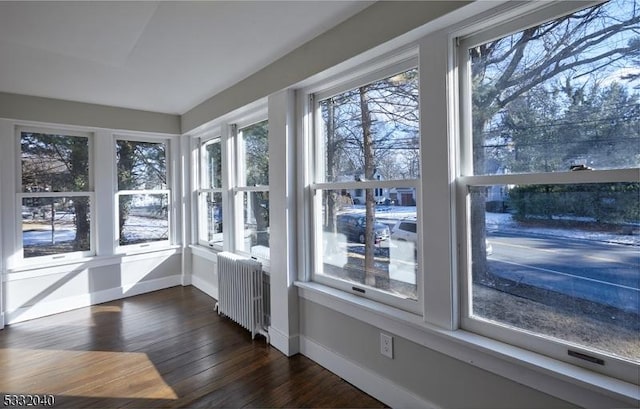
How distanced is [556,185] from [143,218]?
4.70 metres

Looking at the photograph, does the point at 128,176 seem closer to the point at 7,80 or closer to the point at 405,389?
the point at 7,80

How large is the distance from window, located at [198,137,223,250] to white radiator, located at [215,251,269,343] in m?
0.96

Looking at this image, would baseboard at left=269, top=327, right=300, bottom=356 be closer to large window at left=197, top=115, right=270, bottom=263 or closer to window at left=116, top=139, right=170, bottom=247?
large window at left=197, top=115, right=270, bottom=263

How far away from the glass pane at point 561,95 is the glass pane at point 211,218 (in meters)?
3.30

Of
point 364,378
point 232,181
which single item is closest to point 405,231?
point 364,378

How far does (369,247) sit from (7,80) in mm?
3764

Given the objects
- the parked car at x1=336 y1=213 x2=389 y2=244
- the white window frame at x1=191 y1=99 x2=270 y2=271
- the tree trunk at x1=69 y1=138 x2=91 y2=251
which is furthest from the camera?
the tree trunk at x1=69 y1=138 x2=91 y2=251

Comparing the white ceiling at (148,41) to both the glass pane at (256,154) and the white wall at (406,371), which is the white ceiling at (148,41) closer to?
the glass pane at (256,154)

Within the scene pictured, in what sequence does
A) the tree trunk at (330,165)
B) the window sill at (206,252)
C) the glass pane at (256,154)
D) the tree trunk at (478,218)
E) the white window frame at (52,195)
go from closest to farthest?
1. the tree trunk at (478,218)
2. the tree trunk at (330,165)
3. the glass pane at (256,154)
4. the white window frame at (52,195)
5. the window sill at (206,252)

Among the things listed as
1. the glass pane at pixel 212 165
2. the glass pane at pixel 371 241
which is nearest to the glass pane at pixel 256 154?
the glass pane at pixel 212 165

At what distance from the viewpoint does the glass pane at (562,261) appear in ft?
4.27

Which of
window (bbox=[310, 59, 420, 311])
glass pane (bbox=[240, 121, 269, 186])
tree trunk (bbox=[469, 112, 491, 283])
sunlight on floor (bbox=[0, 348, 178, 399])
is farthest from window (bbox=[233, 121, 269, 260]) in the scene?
tree trunk (bbox=[469, 112, 491, 283])

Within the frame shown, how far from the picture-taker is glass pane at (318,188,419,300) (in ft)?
6.72

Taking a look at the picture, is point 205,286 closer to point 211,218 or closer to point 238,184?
point 211,218
